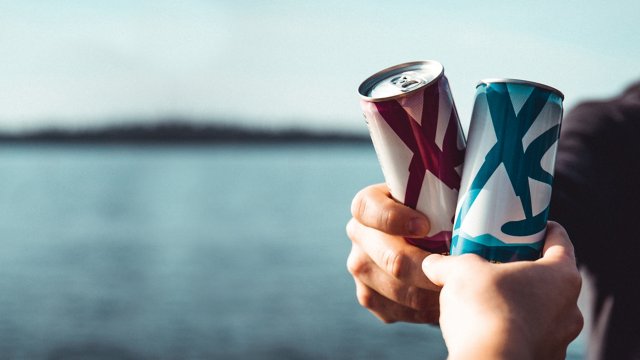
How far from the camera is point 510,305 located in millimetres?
1101

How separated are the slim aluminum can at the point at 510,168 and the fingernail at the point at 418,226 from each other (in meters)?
0.11

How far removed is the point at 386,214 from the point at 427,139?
20 cm

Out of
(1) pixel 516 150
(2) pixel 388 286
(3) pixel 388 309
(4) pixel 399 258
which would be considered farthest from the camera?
(3) pixel 388 309

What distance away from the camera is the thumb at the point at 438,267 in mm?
1236

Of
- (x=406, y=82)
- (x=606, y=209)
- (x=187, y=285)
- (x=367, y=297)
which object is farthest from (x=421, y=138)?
(x=187, y=285)

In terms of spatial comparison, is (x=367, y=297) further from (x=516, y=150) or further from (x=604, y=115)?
(x=604, y=115)

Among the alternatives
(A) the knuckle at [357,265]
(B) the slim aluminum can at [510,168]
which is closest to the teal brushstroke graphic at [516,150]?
(B) the slim aluminum can at [510,168]

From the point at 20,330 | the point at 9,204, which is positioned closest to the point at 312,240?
the point at 20,330

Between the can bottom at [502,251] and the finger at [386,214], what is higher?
the finger at [386,214]

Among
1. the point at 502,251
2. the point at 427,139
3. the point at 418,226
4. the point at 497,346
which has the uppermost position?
the point at 427,139

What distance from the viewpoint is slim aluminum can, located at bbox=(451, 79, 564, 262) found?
1.21m

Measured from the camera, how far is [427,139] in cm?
128

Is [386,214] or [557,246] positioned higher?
[386,214]

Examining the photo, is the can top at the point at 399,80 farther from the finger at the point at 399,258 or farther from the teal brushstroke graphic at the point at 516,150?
the finger at the point at 399,258
